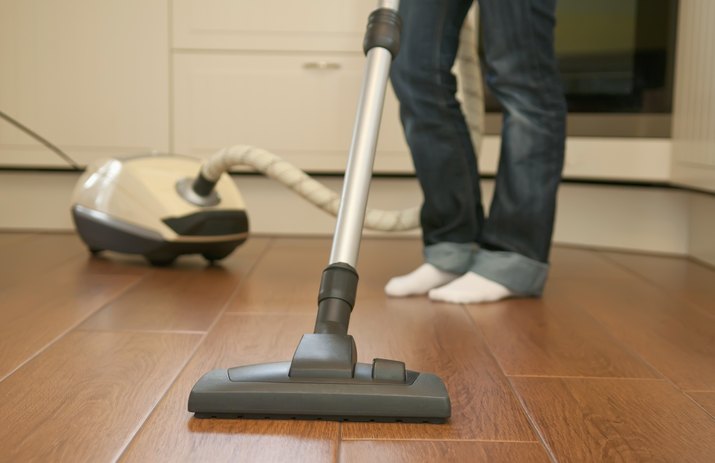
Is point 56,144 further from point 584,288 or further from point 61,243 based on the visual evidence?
point 584,288

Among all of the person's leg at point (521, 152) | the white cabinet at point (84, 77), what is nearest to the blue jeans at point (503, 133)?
the person's leg at point (521, 152)

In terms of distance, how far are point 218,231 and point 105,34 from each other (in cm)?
83

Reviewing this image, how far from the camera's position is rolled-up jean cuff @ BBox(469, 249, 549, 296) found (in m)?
1.62

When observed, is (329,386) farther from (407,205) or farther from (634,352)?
(407,205)

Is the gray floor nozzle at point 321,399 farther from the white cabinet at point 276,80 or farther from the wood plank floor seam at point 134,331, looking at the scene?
the white cabinet at point 276,80

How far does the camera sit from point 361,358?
1.15 meters

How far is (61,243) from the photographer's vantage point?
229 centimetres

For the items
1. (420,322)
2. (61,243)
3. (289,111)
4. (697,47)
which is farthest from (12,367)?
(697,47)

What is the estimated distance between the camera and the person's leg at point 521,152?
4.98 ft

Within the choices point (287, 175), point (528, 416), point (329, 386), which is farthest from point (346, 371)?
point (287, 175)

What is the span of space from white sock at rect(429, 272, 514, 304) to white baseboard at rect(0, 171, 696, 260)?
945 millimetres

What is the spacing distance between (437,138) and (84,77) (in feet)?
4.10

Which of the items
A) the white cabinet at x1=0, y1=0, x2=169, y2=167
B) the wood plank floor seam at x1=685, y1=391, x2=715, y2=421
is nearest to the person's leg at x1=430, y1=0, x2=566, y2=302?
the wood plank floor seam at x1=685, y1=391, x2=715, y2=421

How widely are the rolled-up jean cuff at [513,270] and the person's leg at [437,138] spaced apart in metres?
0.06
